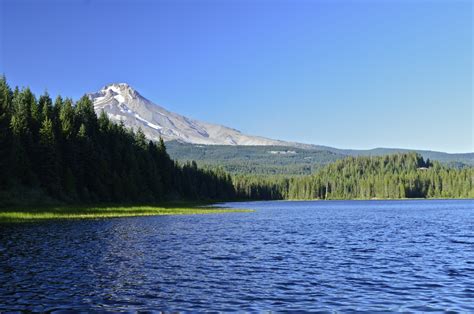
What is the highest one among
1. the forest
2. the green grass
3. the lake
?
the forest

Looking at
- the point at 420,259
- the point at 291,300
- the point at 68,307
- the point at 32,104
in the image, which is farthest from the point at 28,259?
the point at 32,104

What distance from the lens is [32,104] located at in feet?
329

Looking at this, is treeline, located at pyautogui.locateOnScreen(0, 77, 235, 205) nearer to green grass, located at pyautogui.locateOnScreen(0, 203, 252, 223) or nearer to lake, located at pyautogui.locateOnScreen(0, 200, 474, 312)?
green grass, located at pyautogui.locateOnScreen(0, 203, 252, 223)

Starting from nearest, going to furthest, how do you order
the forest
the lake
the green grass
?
the lake, the green grass, the forest

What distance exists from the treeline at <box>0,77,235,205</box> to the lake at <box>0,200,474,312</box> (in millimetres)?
40254

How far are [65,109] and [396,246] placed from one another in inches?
3401

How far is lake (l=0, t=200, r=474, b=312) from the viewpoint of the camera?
2150 cm

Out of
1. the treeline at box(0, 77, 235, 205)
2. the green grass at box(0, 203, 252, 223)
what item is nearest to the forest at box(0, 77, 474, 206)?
the treeline at box(0, 77, 235, 205)

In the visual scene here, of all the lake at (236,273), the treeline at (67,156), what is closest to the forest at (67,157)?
the treeline at (67,156)

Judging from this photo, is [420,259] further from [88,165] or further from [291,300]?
[88,165]

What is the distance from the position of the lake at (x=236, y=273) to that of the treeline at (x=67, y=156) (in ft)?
132

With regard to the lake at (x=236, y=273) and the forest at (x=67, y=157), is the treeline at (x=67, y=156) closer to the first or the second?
the forest at (x=67, y=157)

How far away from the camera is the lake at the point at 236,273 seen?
21500mm

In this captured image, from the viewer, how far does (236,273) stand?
94.4 feet
